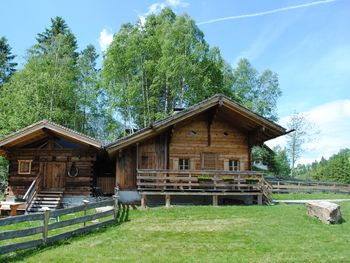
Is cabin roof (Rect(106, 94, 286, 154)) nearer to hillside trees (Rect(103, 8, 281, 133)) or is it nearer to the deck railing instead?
the deck railing

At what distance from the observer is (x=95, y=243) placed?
9.73 metres

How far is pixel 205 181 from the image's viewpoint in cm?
1731

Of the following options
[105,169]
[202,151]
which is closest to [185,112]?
[202,151]

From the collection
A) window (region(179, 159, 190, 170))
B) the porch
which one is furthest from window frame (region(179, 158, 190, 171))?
the porch

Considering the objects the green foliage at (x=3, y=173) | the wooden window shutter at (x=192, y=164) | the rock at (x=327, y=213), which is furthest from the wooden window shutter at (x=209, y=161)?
the green foliage at (x=3, y=173)

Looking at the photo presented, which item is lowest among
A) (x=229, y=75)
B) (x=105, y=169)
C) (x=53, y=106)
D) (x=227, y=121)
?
(x=105, y=169)

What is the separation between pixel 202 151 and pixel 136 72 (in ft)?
56.4

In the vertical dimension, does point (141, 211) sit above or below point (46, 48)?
below

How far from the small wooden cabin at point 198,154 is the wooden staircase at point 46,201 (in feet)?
11.2

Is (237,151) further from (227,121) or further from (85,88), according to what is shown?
(85,88)

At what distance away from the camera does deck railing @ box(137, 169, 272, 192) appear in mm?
16797

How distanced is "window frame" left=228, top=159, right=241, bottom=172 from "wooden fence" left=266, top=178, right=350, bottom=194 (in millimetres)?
8077

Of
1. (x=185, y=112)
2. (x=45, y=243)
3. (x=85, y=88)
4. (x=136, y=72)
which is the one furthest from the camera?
(x=85, y=88)

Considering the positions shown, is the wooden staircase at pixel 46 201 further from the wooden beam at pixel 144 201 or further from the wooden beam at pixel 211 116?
the wooden beam at pixel 211 116
